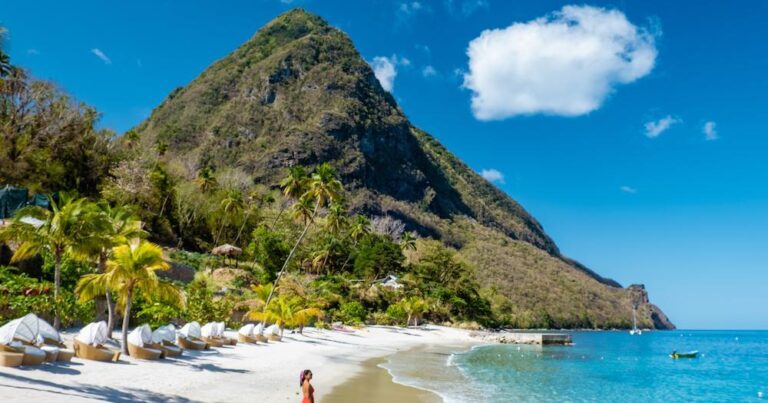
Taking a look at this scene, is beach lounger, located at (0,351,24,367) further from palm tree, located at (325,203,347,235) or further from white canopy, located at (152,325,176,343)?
palm tree, located at (325,203,347,235)

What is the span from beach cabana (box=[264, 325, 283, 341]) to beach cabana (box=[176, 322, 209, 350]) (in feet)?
31.8

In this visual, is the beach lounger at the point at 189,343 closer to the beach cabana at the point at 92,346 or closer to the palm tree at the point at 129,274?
the palm tree at the point at 129,274

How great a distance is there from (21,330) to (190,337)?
10.3m

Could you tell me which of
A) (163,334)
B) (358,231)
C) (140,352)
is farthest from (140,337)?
(358,231)

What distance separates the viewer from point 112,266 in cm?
1977

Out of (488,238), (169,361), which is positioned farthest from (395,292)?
(488,238)

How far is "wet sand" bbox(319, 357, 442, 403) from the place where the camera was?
17.5 m

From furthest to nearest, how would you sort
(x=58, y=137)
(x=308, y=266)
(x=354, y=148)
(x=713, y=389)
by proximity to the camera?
(x=354, y=148), (x=308, y=266), (x=58, y=137), (x=713, y=389)

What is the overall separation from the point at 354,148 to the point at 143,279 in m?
158

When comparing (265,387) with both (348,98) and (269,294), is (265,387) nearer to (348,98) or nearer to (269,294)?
(269,294)

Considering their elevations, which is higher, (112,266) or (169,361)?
(112,266)

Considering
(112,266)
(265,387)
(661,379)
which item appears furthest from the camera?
(661,379)

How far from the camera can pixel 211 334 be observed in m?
27.0

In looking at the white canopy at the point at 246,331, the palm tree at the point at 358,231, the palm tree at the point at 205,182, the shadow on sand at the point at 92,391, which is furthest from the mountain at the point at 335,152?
the shadow on sand at the point at 92,391
